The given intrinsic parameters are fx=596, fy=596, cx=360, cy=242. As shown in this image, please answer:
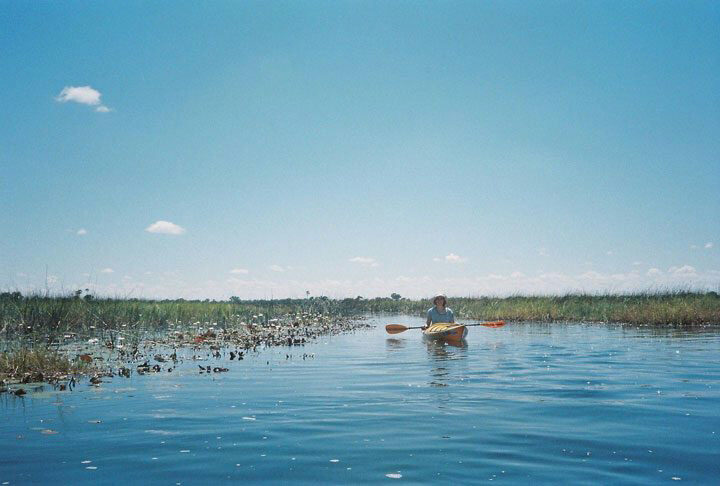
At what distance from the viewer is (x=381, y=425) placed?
9086 millimetres

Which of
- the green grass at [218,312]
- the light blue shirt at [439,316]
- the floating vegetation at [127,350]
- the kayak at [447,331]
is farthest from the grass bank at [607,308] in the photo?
the kayak at [447,331]

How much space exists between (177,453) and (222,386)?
17.7ft

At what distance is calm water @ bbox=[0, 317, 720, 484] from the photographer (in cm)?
689

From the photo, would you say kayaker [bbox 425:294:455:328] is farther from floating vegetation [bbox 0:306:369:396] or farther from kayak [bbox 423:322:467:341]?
floating vegetation [bbox 0:306:369:396]

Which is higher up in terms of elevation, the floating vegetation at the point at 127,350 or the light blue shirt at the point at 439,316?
the light blue shirt at the point at 439,316

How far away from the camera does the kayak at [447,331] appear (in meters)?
22.5

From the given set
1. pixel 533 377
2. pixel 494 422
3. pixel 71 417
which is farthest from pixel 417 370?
pixel 71 417

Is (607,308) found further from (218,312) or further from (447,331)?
(218,312)

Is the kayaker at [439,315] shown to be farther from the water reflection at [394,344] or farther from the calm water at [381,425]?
the calm water at [381,425]

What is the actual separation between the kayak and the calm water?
5822 millimetres

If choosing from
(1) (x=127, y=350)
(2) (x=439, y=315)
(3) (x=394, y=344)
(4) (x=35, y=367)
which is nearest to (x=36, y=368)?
(4) (x=35, y=367)

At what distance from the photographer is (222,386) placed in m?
13.0

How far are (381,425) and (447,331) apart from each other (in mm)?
13815

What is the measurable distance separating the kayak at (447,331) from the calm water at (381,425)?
582 cm
